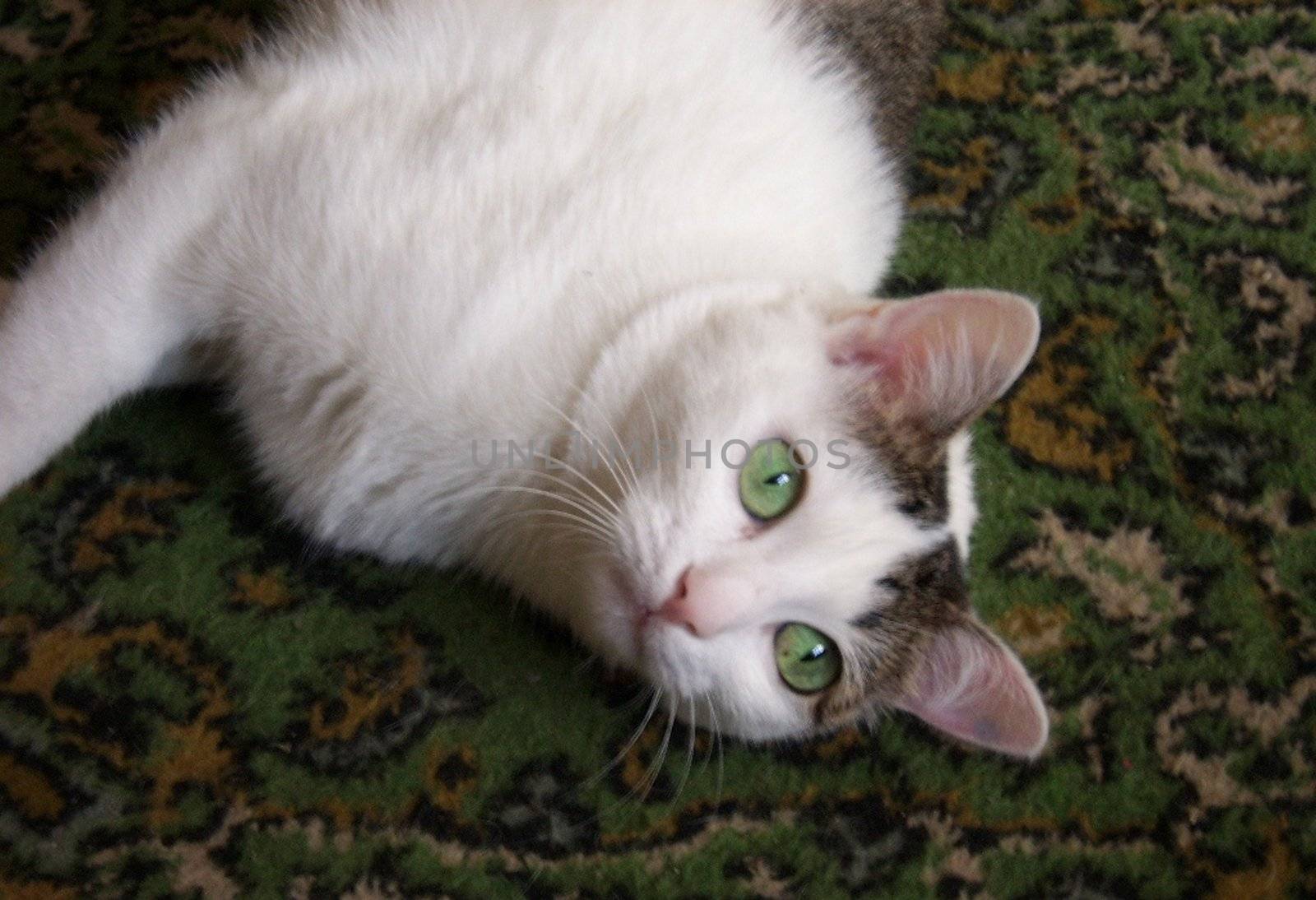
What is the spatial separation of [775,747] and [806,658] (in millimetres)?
292

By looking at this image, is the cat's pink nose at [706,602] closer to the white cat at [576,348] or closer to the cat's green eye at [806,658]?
the white cat at [576,348]

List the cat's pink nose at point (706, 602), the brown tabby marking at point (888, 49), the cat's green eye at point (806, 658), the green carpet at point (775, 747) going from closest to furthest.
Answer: the cat's pink nose at point (706, 602) < the cat's green eye at point (806, 658) < the green carpet at point (775, 747) < the brown tabby marking at point (888, 49)

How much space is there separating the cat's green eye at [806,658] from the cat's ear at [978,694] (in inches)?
5.4

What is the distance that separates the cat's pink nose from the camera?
97cm

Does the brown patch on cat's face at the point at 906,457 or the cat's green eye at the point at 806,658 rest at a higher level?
the brown patch on cat's face at the point at 906,457

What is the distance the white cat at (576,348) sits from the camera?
1.05 meters

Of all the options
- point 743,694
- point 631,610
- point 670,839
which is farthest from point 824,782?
point 631,610


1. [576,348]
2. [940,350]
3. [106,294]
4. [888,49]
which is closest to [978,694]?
[940,350]

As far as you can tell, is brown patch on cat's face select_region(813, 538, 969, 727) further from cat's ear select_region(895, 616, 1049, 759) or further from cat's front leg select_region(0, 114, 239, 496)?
cat's front leg select_region(0, 114, 239, 496)

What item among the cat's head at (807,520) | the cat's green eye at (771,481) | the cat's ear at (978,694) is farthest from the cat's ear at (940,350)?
the cat's ear at (978,694)

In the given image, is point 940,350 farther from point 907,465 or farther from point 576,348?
point 576,348

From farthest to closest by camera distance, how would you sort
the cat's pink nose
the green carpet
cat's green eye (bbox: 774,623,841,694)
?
1. the green carpet
2. cat's green eye (bbox: 774,623,841,694)
3. the cat's pink nose

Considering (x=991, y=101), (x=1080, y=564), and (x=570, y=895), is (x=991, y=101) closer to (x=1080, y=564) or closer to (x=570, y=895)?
(x=1080, y=564)

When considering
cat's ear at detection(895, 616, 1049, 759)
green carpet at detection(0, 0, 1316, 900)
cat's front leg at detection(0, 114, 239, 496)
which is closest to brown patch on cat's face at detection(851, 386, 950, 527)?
cat's ear at detection(895, 616, 1049, 759)
